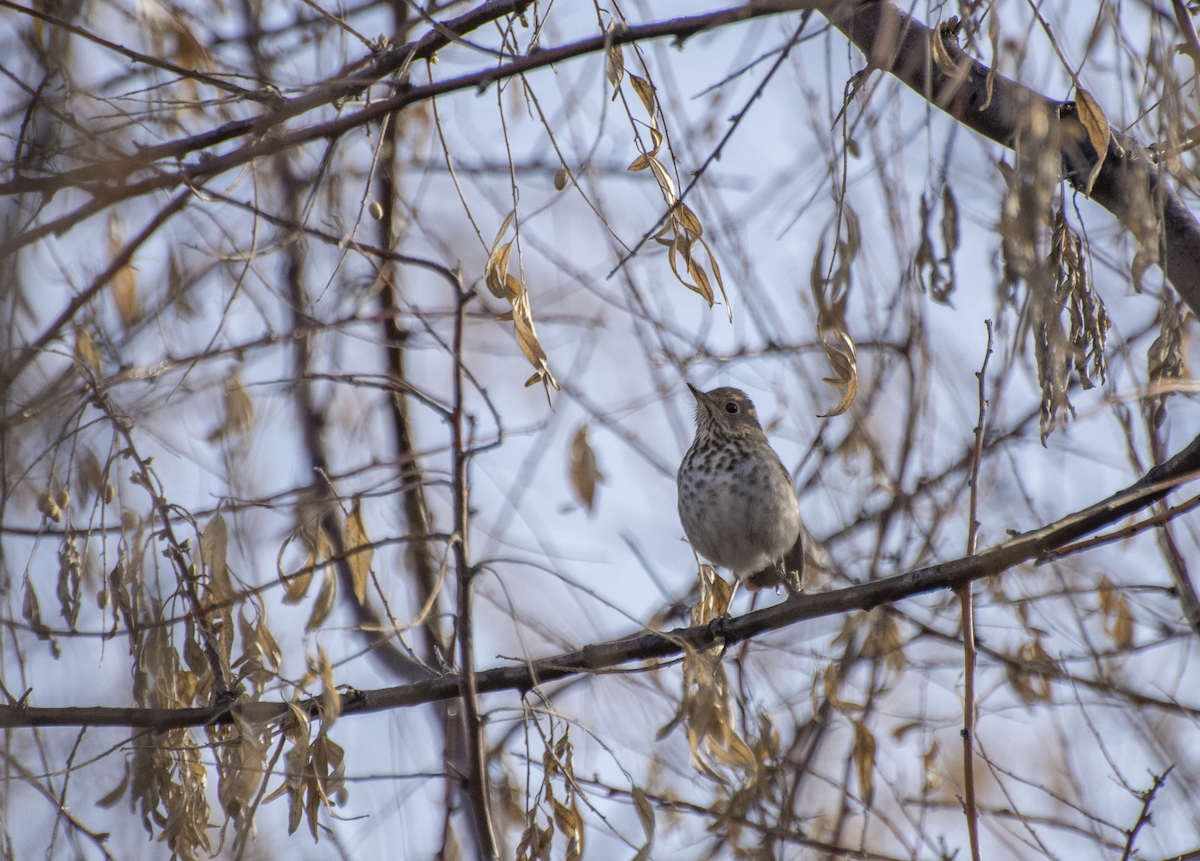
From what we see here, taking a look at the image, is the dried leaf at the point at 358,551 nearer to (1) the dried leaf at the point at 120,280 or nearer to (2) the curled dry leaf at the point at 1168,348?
(1) the dried leaf at the point at 120,280

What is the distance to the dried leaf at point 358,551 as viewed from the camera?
7.57 feet

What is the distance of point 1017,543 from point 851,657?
5.68 feet

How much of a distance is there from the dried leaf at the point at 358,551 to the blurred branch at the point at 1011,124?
136cm

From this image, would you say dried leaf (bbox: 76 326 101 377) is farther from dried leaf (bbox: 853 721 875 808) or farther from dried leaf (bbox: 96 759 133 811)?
dried leaf (bbox: 853 721 875 808)

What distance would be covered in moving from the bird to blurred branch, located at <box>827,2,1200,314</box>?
1823 millimetres

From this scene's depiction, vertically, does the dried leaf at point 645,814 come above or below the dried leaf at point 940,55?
below

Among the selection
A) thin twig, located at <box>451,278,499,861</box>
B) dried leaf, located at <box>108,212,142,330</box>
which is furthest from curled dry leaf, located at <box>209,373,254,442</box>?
thin twig, located at <box>451,278,499,861</box>

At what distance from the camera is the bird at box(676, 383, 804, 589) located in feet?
13.9

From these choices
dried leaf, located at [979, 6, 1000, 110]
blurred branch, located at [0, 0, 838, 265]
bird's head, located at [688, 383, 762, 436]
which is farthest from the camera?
bird's head, located at [688, 383, 762, 436]

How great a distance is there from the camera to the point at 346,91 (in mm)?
2174

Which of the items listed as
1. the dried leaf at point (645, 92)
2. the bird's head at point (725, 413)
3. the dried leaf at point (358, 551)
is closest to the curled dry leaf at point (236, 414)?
the dried leaf at point (358, 551)

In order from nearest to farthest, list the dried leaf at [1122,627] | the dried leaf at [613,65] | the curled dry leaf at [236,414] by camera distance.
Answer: the dried leaf at [613,65], the curled dry leaf at [236,414], the dried leaf at [1122,627]

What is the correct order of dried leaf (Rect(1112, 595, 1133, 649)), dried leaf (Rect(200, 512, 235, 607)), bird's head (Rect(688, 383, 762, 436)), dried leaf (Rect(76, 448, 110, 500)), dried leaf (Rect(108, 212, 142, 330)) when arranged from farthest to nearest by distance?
bird's head (Rect(688, 383, 762, 436))
dried leaf (Rect(1112, 595, 1133, 649))
dried leaf (Rect(108, 212, 142, 330))
dried leaf (Rect(76, 448, 110, 500))
dried leaf (Rect(200, 512, 235, 607))

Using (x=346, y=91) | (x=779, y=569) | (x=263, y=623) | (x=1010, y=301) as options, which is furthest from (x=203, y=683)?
(x=779, y=569)
